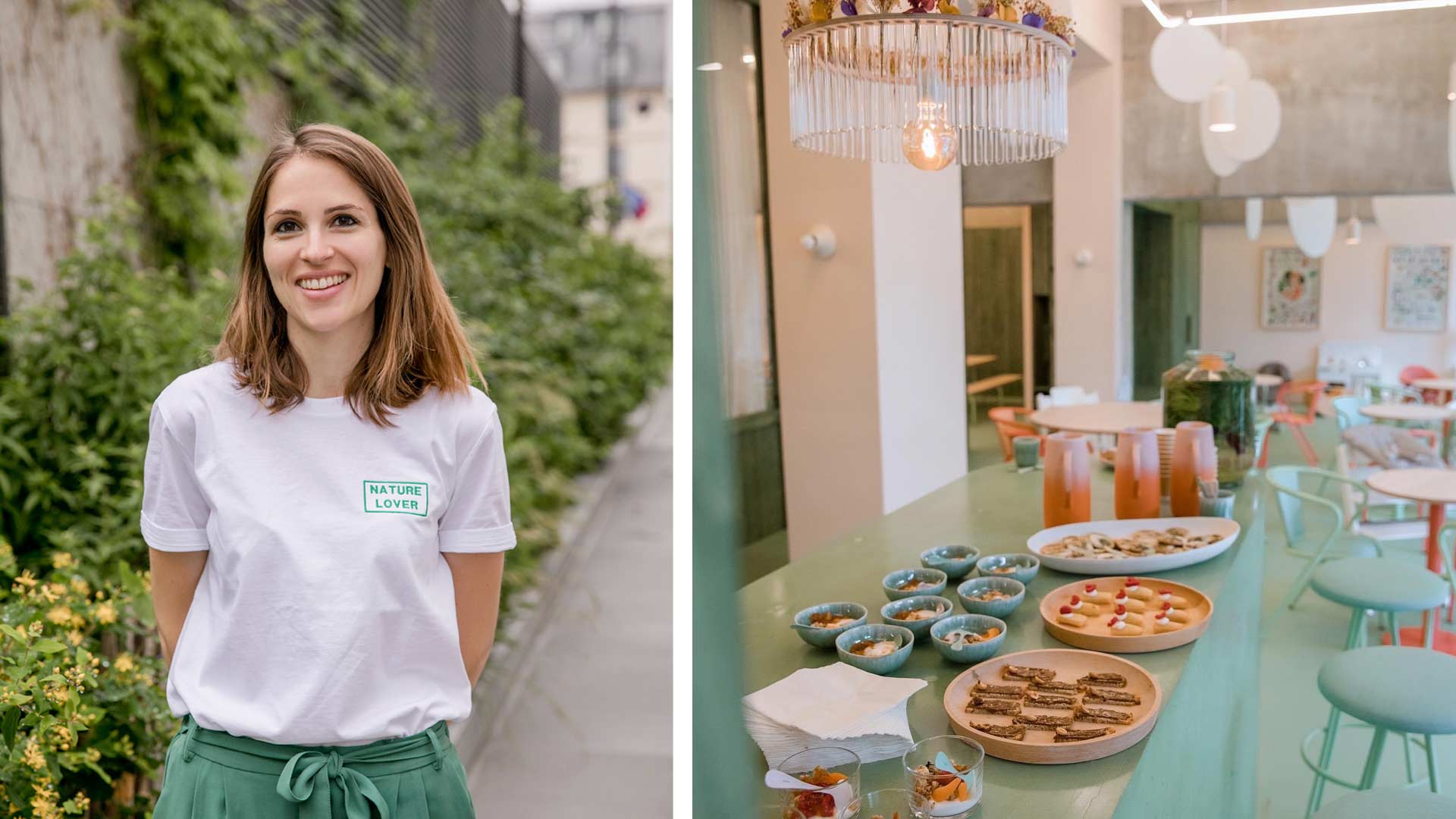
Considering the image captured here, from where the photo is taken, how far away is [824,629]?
60.2 inches

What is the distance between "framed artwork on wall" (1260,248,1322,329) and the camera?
5.10 ft

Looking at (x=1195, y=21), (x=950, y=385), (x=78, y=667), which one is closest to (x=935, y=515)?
(x=950, y=385)

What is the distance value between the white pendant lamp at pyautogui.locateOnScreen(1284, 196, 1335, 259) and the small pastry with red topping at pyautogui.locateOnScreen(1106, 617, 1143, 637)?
566 mm

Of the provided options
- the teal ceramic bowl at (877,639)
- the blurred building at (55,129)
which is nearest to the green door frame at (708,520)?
the teal ceramic bowl at (877,639)

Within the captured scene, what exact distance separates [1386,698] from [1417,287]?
1.76ft

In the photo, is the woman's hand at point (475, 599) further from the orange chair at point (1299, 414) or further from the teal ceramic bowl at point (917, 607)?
the orange chair at point (1299, 414)

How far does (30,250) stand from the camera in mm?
3508

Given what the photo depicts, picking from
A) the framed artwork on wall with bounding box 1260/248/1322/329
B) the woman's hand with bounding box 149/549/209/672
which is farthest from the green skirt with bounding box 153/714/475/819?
the framed artwork on wall with bounding box 1260/248/1322/329

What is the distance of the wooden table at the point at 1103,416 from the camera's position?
5.16 ft

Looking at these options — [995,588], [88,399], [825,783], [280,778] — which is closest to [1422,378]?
[995,588]

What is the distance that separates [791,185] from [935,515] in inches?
19.3

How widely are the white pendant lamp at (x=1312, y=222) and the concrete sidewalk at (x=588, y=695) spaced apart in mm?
2486

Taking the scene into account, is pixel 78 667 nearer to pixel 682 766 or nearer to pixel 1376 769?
pixel 682 766

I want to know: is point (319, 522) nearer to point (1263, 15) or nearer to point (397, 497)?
point (397, 497)
